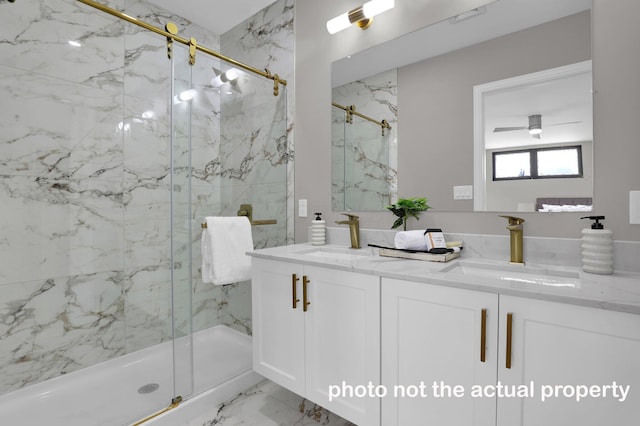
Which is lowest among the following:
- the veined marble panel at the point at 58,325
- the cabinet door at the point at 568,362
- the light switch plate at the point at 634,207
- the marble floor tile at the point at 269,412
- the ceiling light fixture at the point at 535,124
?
the marble floor tile at the point at 269,412

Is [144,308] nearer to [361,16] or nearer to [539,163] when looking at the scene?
[361,16]

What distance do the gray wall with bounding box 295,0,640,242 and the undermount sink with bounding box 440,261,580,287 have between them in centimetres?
19

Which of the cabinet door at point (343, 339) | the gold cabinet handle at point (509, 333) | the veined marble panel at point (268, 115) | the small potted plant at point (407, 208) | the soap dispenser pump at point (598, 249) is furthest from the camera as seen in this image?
the veined marble panel at point (268, 115)

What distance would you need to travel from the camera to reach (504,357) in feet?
3.02

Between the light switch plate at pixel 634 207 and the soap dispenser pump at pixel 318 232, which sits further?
the soap dispenser pump at pixel 318 232

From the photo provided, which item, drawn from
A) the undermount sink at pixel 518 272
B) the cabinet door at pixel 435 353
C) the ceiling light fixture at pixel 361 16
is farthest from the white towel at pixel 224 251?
the ceiling light fixture at pixel 361 16

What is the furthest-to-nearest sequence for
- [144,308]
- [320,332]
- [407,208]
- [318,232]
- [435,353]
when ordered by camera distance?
[144,308]
[318,232]
[407,208]
[320,332]
[435,353]

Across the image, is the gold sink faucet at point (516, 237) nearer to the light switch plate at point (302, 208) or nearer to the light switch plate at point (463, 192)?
the light switch plate at point (463, 192)

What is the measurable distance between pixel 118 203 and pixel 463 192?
2.10m

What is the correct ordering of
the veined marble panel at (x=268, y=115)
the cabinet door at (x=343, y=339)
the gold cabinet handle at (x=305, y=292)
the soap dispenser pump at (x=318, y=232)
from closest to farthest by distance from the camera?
the cabinet door at (x=343, y=339)
the gold cabinet handle at (x=305, y=292)
the soap dispenser pump at (x=318, y=232)
the veined marble panel at (x=268, y=115)

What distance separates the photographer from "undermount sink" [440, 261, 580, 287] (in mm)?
1099

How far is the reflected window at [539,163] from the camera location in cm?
122

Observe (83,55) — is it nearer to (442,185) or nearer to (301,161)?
(301,161)

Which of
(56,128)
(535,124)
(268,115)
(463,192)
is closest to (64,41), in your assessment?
(56,128)
